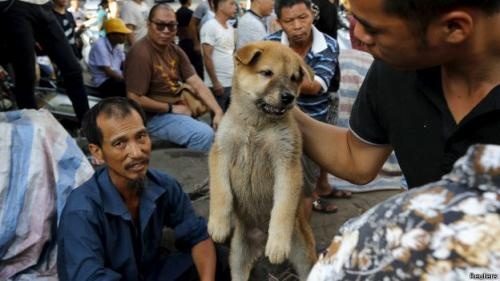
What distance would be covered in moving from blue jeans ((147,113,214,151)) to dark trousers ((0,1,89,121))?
2.60 ft

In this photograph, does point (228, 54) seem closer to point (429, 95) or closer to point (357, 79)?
point (357, 79)

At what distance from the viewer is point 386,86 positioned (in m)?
1.76

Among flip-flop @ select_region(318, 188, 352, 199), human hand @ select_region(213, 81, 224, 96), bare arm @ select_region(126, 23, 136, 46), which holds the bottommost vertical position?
flip-flop @ select_region(318, 188, 352, 199)

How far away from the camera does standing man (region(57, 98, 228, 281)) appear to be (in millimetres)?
2949

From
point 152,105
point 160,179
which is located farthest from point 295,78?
point 152,105

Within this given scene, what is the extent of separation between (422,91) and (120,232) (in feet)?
6.97

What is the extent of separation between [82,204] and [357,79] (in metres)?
3.07

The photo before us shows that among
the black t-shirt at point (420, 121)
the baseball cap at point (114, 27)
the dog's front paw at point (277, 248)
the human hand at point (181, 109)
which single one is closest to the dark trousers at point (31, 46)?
the human hand at point (181, 109)

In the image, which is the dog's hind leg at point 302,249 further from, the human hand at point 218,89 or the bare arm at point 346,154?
the human hand at point 218,89

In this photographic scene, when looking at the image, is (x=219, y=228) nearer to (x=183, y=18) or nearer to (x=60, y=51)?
(x=60, y=51)

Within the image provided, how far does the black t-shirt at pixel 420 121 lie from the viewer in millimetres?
1409

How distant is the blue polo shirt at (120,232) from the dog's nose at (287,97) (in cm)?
99

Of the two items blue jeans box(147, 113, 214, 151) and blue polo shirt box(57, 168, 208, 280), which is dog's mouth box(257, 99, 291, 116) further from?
blue jeans box(147, 113, 214, 151)

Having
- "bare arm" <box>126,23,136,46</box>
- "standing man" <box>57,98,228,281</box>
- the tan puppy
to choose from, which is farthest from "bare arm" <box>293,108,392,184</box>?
"bare arm" <box>126,23,136,46</box>
